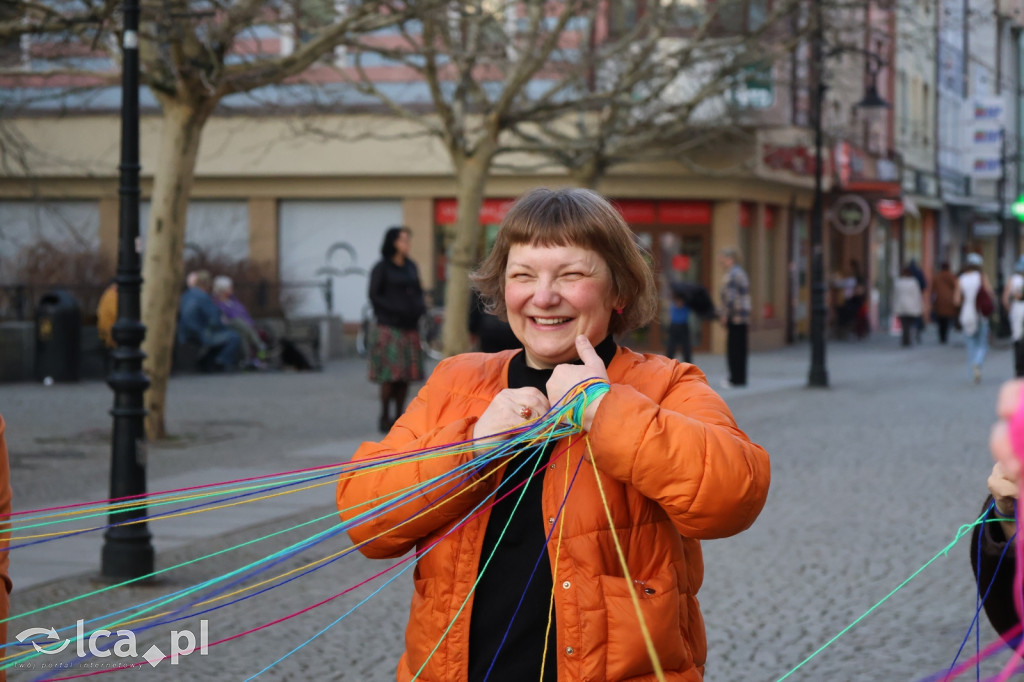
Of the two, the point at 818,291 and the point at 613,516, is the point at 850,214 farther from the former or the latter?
the point at 613,516

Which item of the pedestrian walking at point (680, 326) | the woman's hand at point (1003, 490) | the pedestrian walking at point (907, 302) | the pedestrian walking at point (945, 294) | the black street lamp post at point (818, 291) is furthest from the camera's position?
the pedestrian walking at point (945, 294)

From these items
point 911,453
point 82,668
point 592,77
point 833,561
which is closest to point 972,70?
point 592,77

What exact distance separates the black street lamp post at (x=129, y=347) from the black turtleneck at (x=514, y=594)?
508 cm

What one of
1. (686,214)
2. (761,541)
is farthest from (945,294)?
(761,541)

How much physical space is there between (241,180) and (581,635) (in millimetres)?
31758

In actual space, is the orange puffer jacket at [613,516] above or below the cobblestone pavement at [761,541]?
above

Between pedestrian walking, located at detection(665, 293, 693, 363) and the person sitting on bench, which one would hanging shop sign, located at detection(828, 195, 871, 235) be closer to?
pedestrian walking, located at detection(665, 293, 693, 363)

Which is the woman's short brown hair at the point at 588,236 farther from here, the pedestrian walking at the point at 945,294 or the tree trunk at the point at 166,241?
the pedestrian walking at the point at 945,294

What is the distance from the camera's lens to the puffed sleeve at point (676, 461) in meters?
2.45

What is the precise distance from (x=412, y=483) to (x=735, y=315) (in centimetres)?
1819

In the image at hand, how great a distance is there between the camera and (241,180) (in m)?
33.3

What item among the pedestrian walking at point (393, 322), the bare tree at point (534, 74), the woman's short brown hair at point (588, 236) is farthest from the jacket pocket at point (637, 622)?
the pedestrian walking at point (393, 322)

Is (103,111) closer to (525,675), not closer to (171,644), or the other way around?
(171,644)

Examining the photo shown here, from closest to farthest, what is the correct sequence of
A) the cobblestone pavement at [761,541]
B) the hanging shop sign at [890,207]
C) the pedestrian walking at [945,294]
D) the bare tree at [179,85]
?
1. the cobblestone pavement at [761,541]
2. the bare tree at [179,85]
3. the pedestrian walking at [945,294]
4. the hanging shop sign at [890,207]
